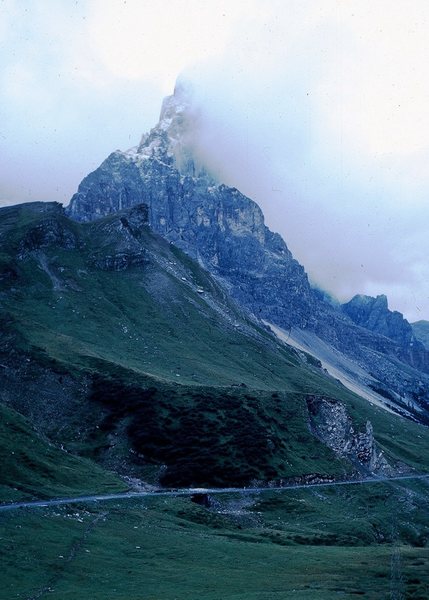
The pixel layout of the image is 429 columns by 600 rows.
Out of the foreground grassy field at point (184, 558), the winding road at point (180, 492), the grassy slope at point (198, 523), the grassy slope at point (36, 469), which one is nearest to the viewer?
the foreground grassy field at point (184, 558)

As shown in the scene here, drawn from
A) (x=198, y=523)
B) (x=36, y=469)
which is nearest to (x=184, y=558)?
(x=198, y=523)

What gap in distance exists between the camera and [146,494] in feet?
376

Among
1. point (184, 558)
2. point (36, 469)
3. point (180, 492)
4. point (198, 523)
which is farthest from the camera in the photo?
point (180, 492)

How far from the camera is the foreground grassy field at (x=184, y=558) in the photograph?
182ft

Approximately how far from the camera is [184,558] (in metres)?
72.9

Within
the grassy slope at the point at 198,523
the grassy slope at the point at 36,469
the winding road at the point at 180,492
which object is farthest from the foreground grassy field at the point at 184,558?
the grassy slope at the point at 36,469

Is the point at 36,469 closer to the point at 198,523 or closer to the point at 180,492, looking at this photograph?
the point at 198,523

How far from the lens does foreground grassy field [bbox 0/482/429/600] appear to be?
55.3 meters

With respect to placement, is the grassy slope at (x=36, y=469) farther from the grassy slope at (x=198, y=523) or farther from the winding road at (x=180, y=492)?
the winding road at (x=180, y=492)

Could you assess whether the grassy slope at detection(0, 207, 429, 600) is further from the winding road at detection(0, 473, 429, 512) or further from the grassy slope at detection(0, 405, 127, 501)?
the winding road at detection(0, 473, 429, 512)

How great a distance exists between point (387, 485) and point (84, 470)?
101739mm

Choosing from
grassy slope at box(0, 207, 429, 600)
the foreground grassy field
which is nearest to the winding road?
the foreground grassy field

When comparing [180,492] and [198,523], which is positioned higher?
[180,492]

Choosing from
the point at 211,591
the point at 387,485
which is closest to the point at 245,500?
the point at 387,485
